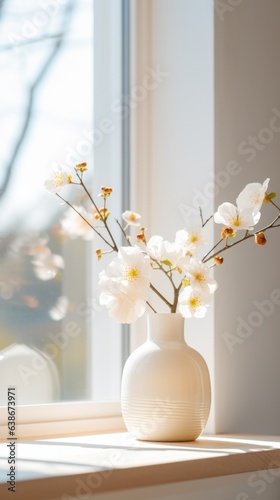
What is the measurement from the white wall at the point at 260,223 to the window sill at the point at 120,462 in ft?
0.52

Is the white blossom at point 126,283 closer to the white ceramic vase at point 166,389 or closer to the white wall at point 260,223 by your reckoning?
the white ceramic vase at point 166,389

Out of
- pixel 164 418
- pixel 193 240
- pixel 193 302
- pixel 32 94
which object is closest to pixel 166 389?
pixel 164 418

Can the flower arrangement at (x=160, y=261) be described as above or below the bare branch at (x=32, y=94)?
below

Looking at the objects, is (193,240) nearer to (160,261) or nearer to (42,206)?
(160,261)

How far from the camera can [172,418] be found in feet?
5.65

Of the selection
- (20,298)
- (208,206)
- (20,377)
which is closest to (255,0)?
(208,206)

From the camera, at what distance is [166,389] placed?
67.6 inches

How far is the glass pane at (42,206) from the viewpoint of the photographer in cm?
185

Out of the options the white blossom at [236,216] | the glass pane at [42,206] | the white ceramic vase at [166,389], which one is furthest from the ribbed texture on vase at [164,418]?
the white blossom at [236,216]

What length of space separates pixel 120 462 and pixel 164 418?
0.27m

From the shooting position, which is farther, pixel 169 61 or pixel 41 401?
pixel 169 61

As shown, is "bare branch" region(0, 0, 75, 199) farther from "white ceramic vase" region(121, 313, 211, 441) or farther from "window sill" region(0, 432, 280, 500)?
"window sill" region(0, 432, 280, 500)

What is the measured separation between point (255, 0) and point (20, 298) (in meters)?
0.89

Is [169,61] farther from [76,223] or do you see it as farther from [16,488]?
[16,488]
